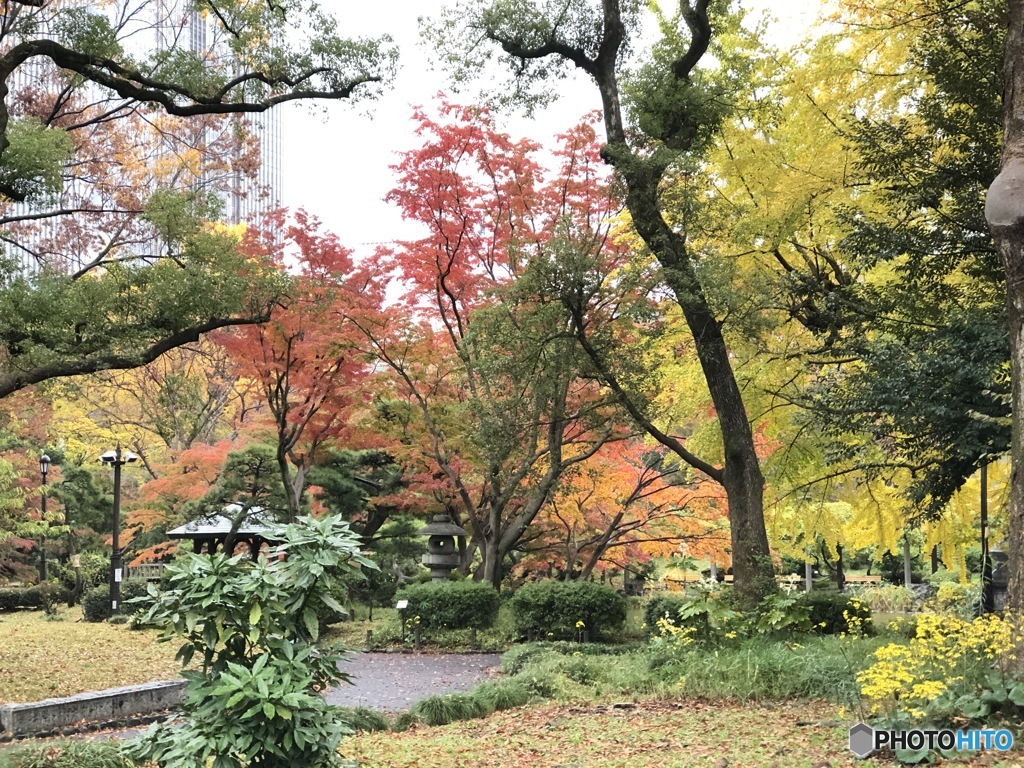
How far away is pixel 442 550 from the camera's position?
17375 mm

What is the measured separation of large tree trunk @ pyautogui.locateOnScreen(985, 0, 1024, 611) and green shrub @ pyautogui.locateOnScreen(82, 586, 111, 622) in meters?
18.2

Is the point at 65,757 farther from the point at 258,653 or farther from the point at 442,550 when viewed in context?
the point at 442,550

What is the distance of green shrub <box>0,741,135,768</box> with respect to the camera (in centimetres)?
514

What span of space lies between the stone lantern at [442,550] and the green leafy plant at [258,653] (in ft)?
43.0

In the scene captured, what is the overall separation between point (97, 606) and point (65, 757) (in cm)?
1489

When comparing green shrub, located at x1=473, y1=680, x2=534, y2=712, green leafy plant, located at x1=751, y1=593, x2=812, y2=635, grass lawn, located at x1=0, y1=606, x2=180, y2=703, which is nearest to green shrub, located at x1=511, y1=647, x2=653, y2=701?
green shrub, located at x1=473, y1=680, x2=534, y2=712

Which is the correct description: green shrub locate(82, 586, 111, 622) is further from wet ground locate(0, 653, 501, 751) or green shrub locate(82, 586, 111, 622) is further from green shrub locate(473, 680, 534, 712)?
green shrub locate(473, 680, 534, 712)

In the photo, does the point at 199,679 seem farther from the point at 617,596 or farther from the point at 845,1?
the point at 617,596

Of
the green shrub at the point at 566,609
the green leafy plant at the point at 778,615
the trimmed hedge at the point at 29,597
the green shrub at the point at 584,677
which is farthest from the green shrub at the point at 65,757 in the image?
the trimmed hedge at the point at 29,597

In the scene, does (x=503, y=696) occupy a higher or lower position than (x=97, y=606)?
higher

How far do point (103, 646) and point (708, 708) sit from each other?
432 inches

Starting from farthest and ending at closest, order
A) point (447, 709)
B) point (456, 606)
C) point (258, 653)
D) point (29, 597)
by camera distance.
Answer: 1. point (29, 597)
2. point (456, 606)
3. point (447, 709)
4. point (258, 653)

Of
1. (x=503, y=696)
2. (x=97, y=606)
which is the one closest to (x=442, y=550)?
(x=97, y=606)

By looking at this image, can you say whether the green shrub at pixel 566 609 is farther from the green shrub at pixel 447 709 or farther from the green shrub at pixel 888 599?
the green shrub at pixel 888 599
